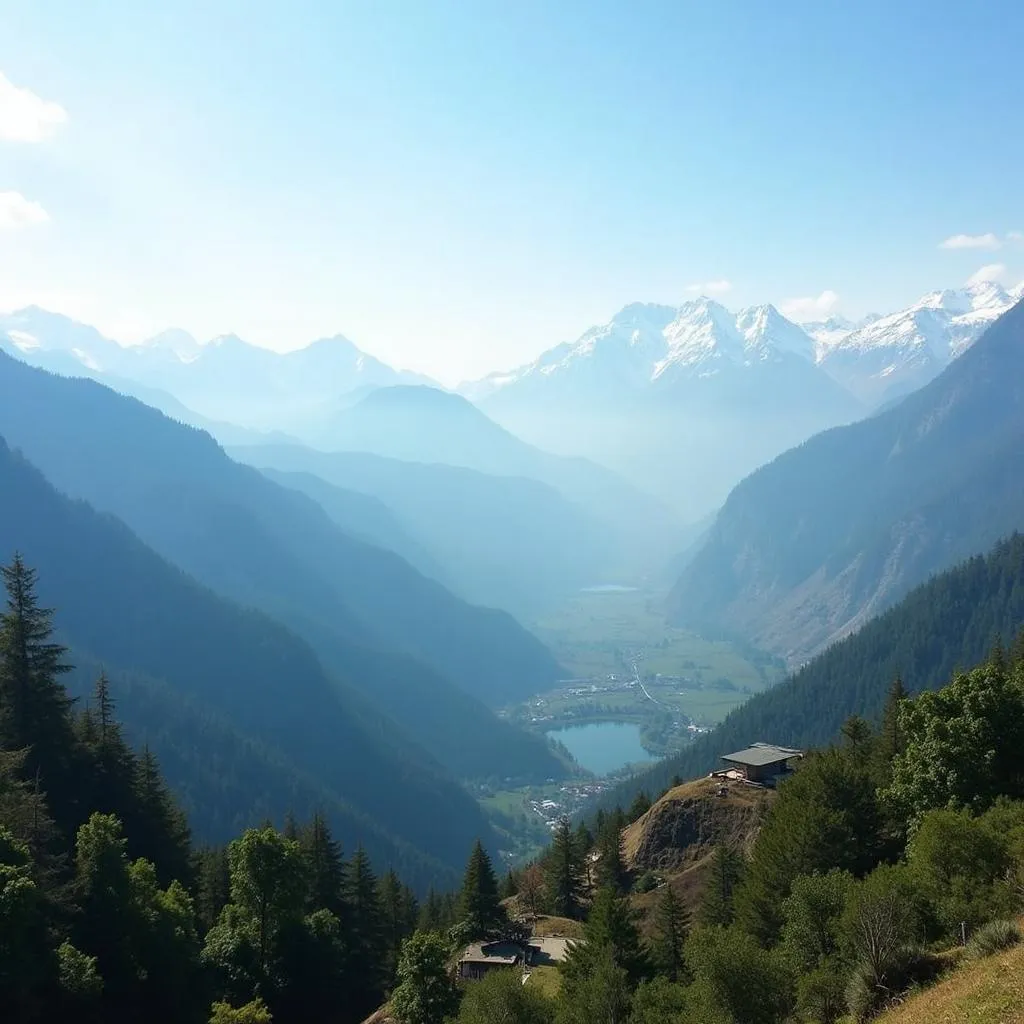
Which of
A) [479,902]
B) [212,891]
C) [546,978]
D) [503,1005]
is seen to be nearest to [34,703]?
[212,891]

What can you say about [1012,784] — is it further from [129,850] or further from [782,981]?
[129,850]

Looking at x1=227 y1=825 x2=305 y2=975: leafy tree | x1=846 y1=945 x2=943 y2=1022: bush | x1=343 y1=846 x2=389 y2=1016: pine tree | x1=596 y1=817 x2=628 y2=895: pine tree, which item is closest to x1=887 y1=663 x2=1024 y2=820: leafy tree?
x1=846 y1=945 x2=943 y2=1022: bush

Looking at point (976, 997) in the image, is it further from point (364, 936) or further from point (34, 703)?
point (34, 703)

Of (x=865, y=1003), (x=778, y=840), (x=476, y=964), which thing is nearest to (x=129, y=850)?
(x=476, y=964)

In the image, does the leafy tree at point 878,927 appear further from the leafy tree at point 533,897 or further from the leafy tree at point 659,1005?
the leafy tree at point 533,897

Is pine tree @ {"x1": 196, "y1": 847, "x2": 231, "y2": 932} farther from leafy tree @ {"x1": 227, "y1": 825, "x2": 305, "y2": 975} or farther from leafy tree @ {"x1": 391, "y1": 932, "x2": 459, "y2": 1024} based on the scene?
leafy tree @ {"x1": 391, "y1": 932, "x2": 459, "y2": 1024}
